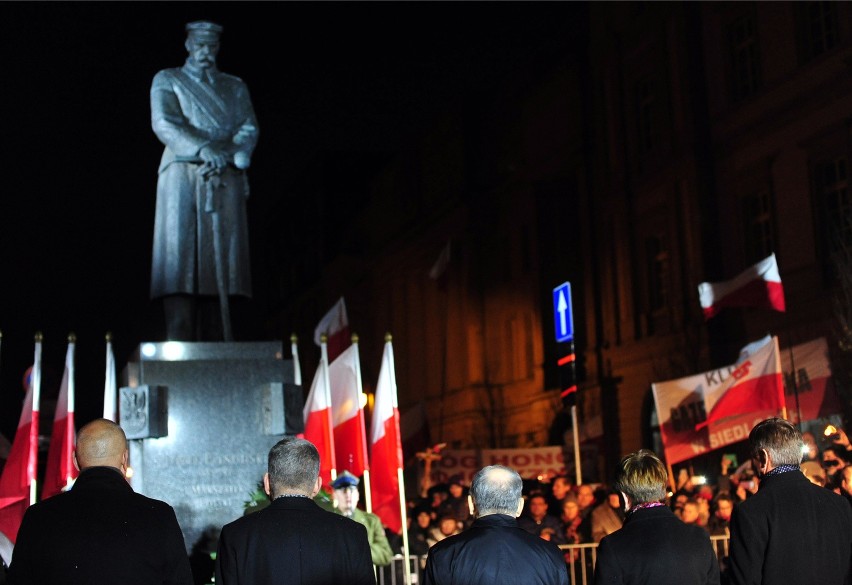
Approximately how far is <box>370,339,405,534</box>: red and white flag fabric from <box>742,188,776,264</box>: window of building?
18.2 m

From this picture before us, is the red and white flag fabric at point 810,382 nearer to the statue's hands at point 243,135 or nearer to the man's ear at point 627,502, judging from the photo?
the statue's hands at point 243,135

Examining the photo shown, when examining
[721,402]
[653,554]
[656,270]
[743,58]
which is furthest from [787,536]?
[656,270]

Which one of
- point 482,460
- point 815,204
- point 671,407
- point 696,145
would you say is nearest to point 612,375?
point 696,145

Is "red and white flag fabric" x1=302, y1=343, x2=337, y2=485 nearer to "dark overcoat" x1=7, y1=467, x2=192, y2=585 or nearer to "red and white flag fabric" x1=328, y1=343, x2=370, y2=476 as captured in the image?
"red and white flag fabric" x1=328, y1=343, x2=370, y2=476

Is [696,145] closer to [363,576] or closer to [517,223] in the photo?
[517,223]

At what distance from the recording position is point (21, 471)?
12.0 metres

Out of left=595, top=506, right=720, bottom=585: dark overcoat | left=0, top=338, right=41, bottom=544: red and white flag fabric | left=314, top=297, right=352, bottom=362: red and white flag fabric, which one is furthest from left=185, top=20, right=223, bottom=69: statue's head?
left=595, top=506, right=720, bottom=585: dark overcoat

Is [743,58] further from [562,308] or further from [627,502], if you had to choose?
[627,502]

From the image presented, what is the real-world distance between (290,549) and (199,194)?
266 inches

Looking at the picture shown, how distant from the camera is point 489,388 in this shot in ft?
154

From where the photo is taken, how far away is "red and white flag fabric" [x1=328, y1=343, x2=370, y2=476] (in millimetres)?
13688

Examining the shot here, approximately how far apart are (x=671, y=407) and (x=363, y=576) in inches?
593

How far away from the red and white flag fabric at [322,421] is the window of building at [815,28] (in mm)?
17331

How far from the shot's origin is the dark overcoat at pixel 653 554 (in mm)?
5754
